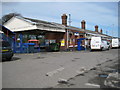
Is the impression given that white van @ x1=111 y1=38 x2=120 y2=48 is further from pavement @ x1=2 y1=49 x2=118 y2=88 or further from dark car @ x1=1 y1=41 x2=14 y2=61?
dark car @ x1=1 y1=41 x2=14 y2=61

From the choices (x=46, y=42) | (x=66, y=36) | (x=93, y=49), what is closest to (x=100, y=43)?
(x=93, y=49)

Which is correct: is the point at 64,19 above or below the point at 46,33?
above

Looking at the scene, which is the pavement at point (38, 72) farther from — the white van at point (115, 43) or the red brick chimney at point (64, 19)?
the white van at point (115, 43)

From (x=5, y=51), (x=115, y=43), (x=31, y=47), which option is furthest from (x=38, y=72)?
(x=115, y=43)

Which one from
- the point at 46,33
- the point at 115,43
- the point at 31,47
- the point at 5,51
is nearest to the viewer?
the point at 5,51

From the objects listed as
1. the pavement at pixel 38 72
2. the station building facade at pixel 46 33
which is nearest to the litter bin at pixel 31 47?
the station building facade at pixel 46 33

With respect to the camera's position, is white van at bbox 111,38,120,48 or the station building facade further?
white van at bbox 111,38,120,48

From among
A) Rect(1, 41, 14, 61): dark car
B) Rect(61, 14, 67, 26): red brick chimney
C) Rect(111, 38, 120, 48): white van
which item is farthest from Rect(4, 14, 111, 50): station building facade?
Rect(1, 41, 14, 61): dark car

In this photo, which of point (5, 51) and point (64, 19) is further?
point (64, 19)

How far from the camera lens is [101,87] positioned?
5.19 m

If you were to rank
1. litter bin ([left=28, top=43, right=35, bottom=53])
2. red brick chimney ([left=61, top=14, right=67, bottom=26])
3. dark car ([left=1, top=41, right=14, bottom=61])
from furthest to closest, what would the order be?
red brick chimney ([left=61, top=14, right=67, bottom=26]) < litter bin ([left=28, top=43, right=35, bottom=53]) < dark car ([left=1, top=41, right=14, bottom=61])

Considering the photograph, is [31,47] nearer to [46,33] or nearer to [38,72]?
[46,33]

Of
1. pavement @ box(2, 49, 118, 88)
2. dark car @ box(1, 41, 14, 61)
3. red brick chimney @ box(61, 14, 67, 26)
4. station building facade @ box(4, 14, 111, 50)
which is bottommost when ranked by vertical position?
pavement @ box(2, 49, 118, 88)

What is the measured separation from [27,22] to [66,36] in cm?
854
